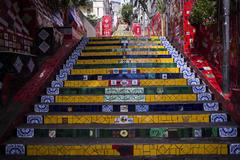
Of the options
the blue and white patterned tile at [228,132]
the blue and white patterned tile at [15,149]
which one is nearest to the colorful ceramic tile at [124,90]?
the blue and white patterned tile at [228,132]

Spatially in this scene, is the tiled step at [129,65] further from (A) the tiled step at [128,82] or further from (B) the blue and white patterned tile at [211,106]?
(B) the blue and white patterned tile at [211,106]

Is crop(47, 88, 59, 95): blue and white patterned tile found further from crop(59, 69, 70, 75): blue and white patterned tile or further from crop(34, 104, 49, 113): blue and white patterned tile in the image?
crop(59, 69, 70, 75): blue and white patterned tile

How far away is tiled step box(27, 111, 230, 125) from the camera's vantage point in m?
4.22

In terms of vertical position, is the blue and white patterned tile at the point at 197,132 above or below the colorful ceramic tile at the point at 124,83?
below

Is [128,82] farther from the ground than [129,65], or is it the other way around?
[129,65]

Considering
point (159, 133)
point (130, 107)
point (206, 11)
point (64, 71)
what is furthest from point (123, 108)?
point (206, 11)

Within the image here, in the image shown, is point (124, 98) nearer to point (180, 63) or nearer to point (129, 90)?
point (129, 90)

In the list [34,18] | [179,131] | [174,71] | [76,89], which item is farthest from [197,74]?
[34,18]

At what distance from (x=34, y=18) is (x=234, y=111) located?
4947 mm

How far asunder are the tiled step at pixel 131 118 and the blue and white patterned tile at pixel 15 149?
25.5 inches

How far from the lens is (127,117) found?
14.0ft

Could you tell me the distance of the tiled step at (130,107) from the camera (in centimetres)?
450

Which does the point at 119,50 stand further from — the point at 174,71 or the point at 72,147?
the point at 72,147

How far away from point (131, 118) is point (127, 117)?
0.19 feet
